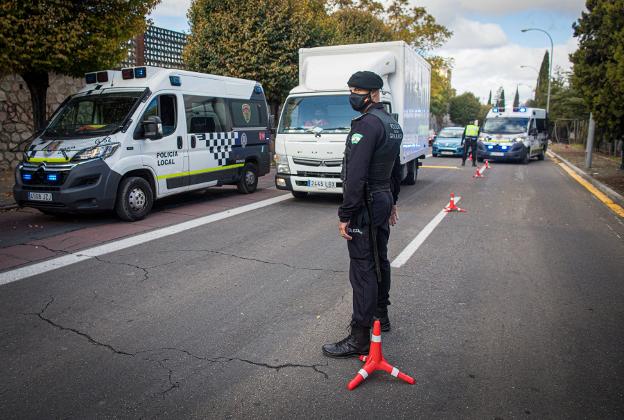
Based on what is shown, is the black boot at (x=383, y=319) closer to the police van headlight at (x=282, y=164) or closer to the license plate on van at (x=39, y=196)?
the license plate on van at (x=39, y=196)

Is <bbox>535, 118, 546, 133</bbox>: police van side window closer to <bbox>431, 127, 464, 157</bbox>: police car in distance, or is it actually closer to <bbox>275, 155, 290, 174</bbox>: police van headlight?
<bbox>431, 127, 464, 157</bbox>: police car in distance

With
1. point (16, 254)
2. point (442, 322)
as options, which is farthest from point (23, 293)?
point (442, 322)

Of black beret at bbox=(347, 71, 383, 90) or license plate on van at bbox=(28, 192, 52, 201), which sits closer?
black beret at bbox=(347, 71, 383, 90)

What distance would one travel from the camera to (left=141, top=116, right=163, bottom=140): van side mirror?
8008mm

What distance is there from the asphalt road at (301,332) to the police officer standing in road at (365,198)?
328 mm

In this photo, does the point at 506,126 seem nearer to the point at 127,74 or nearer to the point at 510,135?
the point at 510,135

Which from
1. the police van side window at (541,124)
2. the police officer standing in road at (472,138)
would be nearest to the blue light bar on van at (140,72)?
the police officer standing in road at (472,138)

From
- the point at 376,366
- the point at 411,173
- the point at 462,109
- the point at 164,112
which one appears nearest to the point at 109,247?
the point at 164,112

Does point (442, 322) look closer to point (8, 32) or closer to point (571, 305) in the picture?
point (571, 305)

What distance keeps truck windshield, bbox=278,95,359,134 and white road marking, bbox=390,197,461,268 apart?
2373mm

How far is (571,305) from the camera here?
4.54 m

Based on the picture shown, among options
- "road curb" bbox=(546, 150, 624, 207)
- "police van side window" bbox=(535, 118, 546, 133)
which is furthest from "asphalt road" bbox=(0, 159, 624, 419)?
"police van side window" bbox=(535, 118, 546, 133)

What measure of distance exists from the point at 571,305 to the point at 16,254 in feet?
20.4

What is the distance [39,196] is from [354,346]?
608 centimetres
